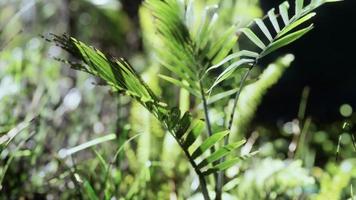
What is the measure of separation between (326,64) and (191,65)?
250cm

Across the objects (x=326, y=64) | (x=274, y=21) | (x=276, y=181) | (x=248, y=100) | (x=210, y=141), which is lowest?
(x=326, y=64)

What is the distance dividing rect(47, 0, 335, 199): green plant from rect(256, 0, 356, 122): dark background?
7.62 feet

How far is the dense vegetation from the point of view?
1.01 meters

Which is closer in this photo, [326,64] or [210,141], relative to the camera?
[210,141]

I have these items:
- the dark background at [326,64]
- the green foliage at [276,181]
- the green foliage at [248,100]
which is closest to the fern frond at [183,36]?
the green foliage at [276,181]

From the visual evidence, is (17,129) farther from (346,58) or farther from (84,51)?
(346,58)

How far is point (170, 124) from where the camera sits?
1021 millimetres

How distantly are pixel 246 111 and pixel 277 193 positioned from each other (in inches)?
18.8

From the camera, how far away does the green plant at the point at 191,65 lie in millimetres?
979

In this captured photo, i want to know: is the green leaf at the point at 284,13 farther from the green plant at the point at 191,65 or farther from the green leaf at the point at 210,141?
the green leaf at the point at 210,141

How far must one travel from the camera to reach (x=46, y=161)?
72.4 inches

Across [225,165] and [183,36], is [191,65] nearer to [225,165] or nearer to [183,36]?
[183,36]

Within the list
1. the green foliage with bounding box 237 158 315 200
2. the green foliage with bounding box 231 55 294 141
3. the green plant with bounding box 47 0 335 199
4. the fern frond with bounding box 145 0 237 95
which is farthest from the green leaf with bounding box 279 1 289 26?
the green foliage with bounding box 231 55 294 141

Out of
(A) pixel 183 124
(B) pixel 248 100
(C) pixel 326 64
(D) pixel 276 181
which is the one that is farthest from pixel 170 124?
(C) pixel 326 64
